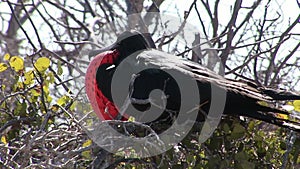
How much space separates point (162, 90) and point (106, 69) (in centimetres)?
27

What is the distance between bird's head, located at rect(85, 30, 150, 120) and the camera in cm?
242

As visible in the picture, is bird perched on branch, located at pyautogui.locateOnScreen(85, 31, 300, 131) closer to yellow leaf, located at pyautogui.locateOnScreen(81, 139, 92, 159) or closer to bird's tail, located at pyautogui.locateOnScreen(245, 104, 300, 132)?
bird's tail, located at pyautogui.locateOnScreen(245, 104, 300, 132)

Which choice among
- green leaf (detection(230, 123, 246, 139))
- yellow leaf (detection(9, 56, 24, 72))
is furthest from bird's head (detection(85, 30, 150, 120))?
green leaf (detection(230, 123, 246, 139))

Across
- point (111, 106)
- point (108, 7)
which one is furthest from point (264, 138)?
point (108, 7)

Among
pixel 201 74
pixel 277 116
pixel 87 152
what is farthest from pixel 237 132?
pixel 87 152

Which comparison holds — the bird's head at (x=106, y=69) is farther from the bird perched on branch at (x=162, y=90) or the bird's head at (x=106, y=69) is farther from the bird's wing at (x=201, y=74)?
the bird's wing at (x=201, y=74)

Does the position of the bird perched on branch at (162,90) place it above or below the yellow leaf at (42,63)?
below

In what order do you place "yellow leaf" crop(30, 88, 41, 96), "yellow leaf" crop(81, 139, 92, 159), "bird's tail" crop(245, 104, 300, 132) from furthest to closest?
"yellow leaf" crop(30, 88, 41, 96)
"bird's tail" crop(245, 104, 300, 132)
"yellow leaf" crop(81, 139, 92, 159)

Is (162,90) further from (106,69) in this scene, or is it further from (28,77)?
(28,77)

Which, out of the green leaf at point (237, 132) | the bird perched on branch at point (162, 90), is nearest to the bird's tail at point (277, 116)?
the bird perched on branch at point (162, 90)

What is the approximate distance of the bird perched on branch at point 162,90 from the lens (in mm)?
2240

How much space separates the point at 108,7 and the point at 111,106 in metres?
0.99

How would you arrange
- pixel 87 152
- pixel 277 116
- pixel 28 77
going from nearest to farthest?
pixel 87 152
pixel 277 116
pixel 28 77

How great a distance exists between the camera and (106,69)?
2525 mm
